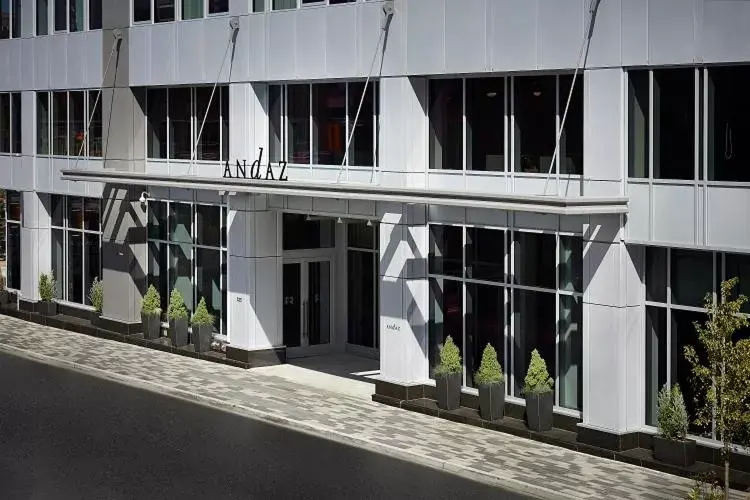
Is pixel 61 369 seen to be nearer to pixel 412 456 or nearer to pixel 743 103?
pixel 412 456

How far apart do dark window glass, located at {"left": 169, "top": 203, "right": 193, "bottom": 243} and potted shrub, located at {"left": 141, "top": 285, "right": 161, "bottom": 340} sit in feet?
5.62

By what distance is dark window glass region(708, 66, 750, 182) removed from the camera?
22.5 metres

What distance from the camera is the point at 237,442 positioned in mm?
26156

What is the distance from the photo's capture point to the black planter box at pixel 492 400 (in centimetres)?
2702

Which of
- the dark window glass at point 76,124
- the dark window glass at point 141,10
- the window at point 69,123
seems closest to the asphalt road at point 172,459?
the window at point 69,123

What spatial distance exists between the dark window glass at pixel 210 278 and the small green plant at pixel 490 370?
11.0m

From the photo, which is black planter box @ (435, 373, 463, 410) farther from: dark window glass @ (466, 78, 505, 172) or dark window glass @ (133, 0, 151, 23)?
dark window glass @ (133, 0, 151, 23)

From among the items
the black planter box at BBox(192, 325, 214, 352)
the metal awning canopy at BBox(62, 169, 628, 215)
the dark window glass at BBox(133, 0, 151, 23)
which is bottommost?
the black planter box at BBox(192, 325, 214, 352)

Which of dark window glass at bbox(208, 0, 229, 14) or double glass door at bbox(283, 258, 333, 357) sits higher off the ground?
dark window glass at bbox(208, 0, 229, 14)

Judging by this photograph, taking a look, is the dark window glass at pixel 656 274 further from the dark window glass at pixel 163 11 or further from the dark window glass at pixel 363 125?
the dark window glass at pixel 163 11

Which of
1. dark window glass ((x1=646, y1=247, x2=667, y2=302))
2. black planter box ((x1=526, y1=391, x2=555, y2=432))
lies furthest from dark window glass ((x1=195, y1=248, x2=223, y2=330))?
dark window glass ((x1=646, y1=247, x2=667, y2=302))

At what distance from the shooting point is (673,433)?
23.4 metres

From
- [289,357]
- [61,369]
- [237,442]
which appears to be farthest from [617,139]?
[61,369]

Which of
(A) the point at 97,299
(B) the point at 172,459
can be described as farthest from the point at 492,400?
(A) the point at 97,299
